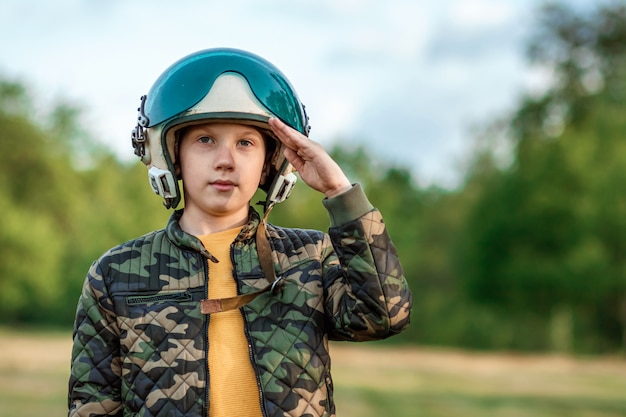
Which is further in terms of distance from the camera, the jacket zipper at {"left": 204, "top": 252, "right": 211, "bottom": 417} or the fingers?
the fingers

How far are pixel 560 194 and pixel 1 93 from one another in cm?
2954

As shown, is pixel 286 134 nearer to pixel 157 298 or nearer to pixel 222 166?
pixel 222 166

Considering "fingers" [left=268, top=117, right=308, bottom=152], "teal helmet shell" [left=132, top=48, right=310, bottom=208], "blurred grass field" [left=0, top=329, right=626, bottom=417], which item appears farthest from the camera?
"blurred grass field" [left=0, top=329, right=626, bottom=417]

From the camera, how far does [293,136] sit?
3395mm

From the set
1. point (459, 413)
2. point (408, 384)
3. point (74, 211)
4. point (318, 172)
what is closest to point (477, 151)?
point (74, 211)

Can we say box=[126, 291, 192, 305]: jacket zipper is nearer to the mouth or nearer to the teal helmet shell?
the mouth

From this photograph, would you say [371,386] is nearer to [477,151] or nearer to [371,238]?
[371,238]

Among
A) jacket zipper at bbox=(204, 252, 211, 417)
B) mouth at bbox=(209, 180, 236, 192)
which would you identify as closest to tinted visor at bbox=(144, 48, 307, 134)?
mouth at bbox=(209, 180, 236, 192)

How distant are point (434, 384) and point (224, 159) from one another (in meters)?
23.8

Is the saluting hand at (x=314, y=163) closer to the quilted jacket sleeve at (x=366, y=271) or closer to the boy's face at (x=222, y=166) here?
the quilted jacket sleeve at (x=366, y=271)

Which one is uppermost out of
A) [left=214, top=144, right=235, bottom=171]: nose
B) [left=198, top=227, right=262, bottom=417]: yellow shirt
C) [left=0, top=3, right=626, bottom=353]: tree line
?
[left=0, top=3, right=626, bottom=353]: tree line

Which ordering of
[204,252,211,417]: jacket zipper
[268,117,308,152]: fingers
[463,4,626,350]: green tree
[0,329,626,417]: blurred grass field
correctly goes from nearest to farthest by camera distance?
[204,252,211,417]: jacket zipper → [268,117,308,152]: fingers → [0,329,626,417]: blurred grass field → [463,4,626,350]: green tree

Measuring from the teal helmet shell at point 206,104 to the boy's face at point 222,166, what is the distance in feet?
0.18

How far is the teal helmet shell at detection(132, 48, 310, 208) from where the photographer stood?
11.5 ft
